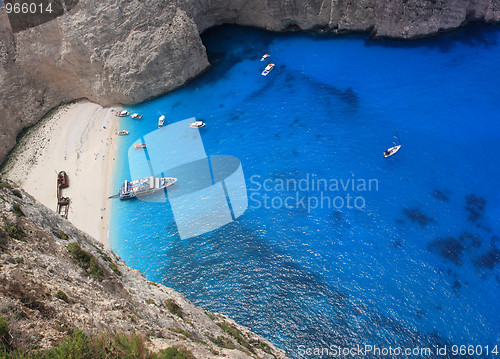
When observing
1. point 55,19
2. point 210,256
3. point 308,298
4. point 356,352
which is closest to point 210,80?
point 55,19

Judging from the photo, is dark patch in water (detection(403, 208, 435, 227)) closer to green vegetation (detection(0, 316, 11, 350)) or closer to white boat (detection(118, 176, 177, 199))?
white boat (detection(118, 176, 177, 199))

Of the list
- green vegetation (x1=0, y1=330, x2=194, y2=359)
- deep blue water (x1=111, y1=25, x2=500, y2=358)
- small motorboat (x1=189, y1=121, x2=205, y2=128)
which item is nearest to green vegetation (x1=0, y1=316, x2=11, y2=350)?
green vegetation (x1=0, y1=330, x2=194, y2=359)

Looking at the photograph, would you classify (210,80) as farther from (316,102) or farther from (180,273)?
(180,273)

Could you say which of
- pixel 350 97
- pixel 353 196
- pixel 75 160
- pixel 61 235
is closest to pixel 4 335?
pixel 61 235

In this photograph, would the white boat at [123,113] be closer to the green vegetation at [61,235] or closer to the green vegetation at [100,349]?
the green vegetation at [61,235]

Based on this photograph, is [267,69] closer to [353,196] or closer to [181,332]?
[353,196]

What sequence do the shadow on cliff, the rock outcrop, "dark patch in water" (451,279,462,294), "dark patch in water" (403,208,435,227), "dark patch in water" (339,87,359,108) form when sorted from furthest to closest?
the shadow on cliff → "dark patch in water" (339,87,359,108) → "dark patch in water" (403,208,435,227) → "dark patch in water" (451,279,462,294) → the rock outcrop

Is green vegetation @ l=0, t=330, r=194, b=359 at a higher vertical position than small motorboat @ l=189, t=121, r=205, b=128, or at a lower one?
higher
